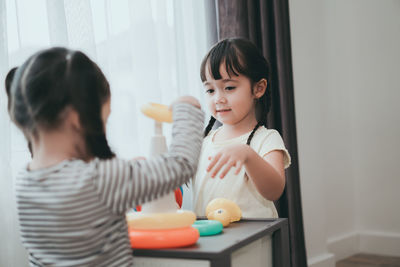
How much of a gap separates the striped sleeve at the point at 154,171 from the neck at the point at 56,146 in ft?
0.19

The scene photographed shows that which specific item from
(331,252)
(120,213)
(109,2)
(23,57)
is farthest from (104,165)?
(331,252)

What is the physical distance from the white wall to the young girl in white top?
3.26ft

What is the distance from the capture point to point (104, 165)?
0.61 metres

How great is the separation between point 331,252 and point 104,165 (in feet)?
6.80

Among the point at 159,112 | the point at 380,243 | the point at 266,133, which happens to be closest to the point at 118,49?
the point at 266,133

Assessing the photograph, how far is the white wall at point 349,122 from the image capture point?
2.24 m

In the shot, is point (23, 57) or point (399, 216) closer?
point (23, 57)

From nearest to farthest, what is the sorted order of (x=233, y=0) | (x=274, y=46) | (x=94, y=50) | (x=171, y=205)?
(x=171, y=205)
(x=94, y=50)
(x=233, y=0)
(x=274, y=46)

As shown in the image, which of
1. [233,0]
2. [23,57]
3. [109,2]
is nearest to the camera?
[23,57]

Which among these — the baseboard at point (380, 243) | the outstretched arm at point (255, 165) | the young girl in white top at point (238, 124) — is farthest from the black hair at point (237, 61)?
the baseboard at point (380, 243)

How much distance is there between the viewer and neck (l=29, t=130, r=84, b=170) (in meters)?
0.64

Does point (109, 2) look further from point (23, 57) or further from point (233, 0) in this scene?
point (233, 0)

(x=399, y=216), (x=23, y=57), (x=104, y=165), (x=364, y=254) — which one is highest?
(x=23, y=57)

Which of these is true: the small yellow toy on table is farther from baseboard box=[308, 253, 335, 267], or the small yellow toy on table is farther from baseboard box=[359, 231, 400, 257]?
baseboard box=[359, 231, 400, 257]
